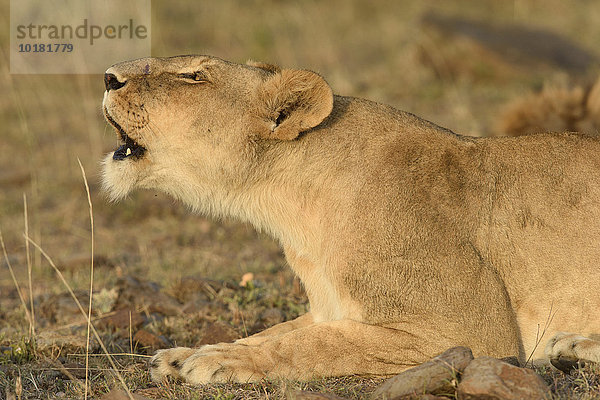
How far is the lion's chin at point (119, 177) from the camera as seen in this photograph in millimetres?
4691

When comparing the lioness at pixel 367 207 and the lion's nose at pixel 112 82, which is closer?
the lioness at pixel 367 207

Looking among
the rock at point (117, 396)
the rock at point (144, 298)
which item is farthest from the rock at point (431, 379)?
the rock at point (144, 298)

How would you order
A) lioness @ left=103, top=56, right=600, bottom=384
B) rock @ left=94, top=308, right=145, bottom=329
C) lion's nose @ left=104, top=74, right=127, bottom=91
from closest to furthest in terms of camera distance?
lioness @ left=103, top=56, right=600, bottom=384 < lion's nose @ left=104, top=74, right=127, bottom=91 < rock @ left=94, top=308, right=145, bottom=329

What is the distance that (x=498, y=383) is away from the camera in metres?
3.52

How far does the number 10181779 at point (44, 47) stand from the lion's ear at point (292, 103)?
796cm

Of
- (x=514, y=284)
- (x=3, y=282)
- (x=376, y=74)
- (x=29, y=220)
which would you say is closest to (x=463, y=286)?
(x=514, y=284)

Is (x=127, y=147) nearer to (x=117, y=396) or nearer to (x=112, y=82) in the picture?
(x=112, y=82)

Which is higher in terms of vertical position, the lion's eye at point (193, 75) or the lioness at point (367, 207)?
the lion's eye at point (193, 75)

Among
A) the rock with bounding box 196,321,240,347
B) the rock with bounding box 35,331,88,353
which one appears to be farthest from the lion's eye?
the rock with bounding box 35,331,88,353

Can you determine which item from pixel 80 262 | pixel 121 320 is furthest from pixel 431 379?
pixel 80 262

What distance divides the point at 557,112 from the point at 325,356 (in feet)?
11.6

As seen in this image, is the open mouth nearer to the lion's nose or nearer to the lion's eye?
the lion's nose

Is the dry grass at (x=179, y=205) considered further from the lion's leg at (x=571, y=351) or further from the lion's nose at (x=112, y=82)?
the lion's nose at (x=112, y=82)

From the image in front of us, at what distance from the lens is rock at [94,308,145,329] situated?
18.4ft
